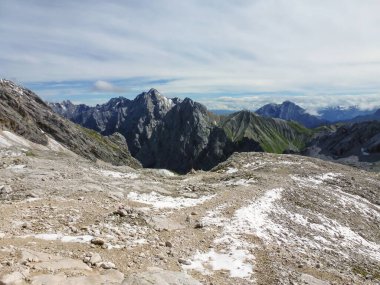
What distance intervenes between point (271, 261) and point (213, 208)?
7.98 meters

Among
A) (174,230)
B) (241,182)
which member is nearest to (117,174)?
(241,182)

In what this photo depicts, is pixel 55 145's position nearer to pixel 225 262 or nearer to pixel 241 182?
pixel 241 182

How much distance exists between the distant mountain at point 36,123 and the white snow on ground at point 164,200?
231ft

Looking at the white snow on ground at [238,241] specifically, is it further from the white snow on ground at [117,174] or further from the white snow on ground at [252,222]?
the white snow on ground at [117,174]

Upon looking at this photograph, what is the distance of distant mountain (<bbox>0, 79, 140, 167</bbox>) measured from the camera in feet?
313

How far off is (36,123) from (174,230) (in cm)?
11231

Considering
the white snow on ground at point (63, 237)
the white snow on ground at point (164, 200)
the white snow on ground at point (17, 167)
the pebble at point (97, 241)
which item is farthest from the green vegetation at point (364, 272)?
the white snow on ground at point (17, 167)

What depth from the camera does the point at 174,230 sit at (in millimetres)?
20906

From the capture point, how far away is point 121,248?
17031 mm

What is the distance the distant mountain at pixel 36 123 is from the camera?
9528 cm

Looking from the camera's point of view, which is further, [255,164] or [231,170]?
[255,164]

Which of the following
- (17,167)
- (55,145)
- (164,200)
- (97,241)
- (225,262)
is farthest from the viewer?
(55,145)

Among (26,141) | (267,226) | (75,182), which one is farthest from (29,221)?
(26,141)

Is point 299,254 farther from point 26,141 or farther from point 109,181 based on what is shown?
point 26,141
